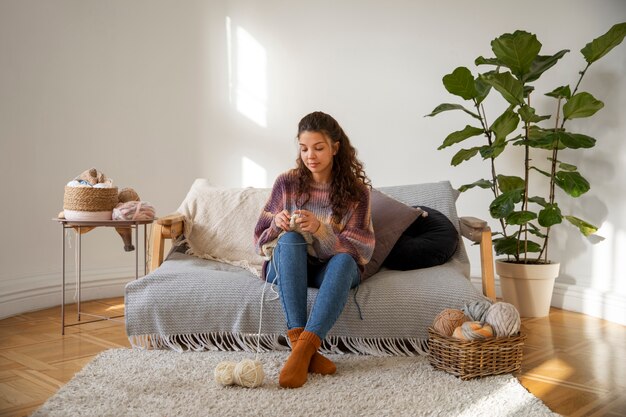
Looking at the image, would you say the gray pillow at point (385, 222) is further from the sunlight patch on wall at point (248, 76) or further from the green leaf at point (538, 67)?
the sunlight patch on wall at point (248, 76)

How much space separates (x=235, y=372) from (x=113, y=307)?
5.55 ft

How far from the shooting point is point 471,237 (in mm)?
2916

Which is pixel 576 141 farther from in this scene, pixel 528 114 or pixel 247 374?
pixel 247 374

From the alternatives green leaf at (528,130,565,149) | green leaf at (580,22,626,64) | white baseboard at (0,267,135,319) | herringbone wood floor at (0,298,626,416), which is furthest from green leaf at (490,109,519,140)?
white baseboard at (0,267,135,319)

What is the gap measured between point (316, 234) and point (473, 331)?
2.08ft

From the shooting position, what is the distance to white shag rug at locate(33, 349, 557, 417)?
6.19 feet

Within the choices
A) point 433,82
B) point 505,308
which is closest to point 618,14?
point 433,82

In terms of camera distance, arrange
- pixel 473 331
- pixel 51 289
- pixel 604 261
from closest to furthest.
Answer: pixel 473 331 < pixel 604 261 < pixel 51 289

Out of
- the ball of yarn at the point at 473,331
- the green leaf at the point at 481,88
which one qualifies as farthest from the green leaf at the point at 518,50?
the ball of yarn at the point at 473,331

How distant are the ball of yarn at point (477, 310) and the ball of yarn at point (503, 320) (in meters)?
0.05

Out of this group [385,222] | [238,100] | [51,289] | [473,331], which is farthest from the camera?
[238,100]

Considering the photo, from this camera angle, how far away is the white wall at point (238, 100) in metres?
3.41

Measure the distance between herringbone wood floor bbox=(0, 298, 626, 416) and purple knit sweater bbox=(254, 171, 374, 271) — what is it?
0.72 metres

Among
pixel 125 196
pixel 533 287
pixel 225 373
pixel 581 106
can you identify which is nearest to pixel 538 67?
pixel 581 106
